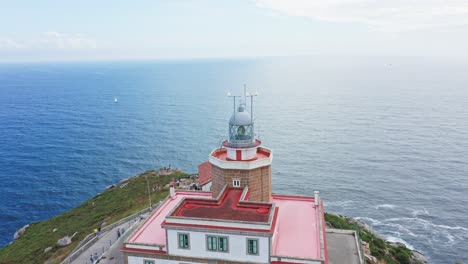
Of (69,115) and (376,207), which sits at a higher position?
(69,115)

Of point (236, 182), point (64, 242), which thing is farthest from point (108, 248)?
point (236, 182)

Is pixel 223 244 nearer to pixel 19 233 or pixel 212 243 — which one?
pixel 212 243

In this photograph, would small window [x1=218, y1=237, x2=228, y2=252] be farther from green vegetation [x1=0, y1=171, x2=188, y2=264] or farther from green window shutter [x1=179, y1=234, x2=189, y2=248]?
green vegetation [x1=0, y1=171, x2=188, y2=264]

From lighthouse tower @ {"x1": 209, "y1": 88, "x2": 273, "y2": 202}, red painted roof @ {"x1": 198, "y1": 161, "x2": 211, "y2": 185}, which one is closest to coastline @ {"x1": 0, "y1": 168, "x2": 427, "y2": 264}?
red painted roof @ {"x1": 198, "y1": 161, "x2": 211, "y2": 185}

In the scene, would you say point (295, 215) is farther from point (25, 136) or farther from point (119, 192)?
point (25, 136)

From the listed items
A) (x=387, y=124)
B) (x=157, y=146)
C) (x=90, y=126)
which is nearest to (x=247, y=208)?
(x=157, y=146)

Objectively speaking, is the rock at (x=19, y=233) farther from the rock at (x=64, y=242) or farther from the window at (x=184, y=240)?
the window at (x=184, y=240)
